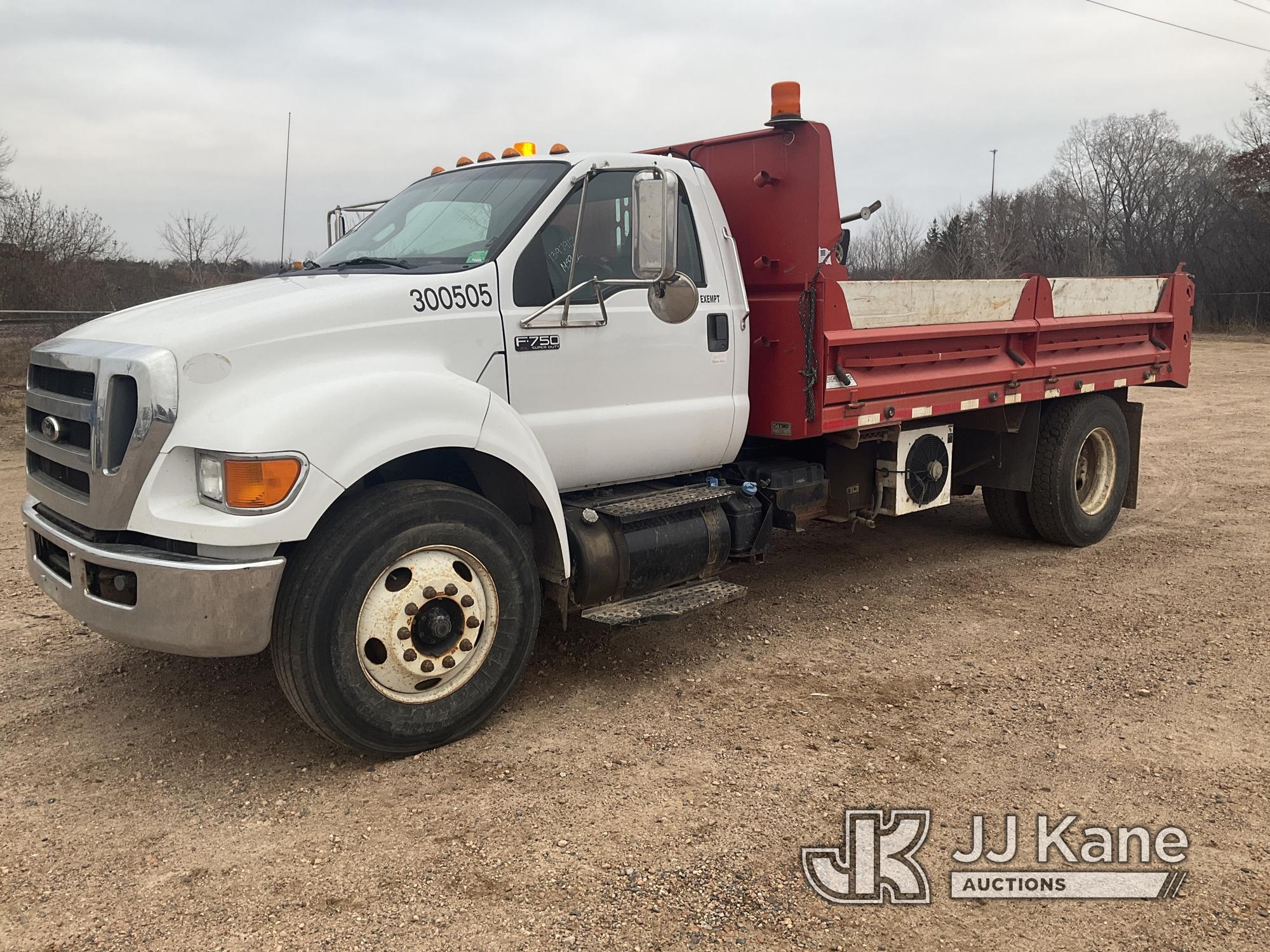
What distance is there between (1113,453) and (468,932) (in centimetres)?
629

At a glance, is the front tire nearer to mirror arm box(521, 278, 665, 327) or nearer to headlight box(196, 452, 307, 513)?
headlight box(196, 452, 307, 513)

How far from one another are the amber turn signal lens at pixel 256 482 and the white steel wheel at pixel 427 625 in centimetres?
53

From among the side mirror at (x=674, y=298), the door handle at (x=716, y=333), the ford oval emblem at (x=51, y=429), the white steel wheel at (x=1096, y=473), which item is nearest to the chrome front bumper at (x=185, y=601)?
the ford oval emblem at (x=51, y=429)

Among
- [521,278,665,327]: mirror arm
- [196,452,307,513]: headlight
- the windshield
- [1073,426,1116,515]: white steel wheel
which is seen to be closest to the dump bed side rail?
[1073,426,1116,515]: white steel wheel

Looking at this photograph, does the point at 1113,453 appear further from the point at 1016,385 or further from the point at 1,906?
the point at 1,906

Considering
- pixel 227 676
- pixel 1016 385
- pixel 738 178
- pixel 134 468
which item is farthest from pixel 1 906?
pixel 1016 385

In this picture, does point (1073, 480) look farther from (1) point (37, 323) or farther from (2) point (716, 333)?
(1) point (37, 323)

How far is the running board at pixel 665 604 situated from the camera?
173 inches

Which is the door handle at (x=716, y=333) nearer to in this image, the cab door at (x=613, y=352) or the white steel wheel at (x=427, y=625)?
the cab door at (x=613, y=352)

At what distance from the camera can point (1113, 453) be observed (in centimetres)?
743

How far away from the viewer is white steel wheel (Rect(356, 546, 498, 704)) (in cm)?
374

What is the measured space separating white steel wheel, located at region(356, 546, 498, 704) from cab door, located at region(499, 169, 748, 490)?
2.45ft

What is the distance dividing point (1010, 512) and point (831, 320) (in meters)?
2.94

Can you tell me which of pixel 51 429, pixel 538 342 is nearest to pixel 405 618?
pixel 538 342
